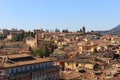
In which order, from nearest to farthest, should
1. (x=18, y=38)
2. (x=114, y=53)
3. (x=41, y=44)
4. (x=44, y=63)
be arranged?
(x=44, y=63)
(x=114, y=53)
(x=41, y=44)
(x=18, y=38)

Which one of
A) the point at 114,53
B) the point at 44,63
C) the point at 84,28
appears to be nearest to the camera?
the point at 44,63

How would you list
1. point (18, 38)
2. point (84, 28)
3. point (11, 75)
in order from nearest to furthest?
1. point (11, 75)
2. point (18, 38)
3. point (84, 28)

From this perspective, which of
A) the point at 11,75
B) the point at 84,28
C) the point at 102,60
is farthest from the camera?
the point at 84,28

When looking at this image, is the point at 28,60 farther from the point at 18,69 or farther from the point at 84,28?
the point at 84,28

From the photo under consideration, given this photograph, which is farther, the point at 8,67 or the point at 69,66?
the point at 69,66

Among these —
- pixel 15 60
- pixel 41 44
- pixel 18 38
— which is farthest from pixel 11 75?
pixel 18 38

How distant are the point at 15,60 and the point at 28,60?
2.26 m

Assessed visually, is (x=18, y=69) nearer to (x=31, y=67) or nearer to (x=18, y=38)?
(x=31, y=67)

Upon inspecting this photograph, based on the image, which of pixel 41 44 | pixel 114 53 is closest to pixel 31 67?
pixel 114 53

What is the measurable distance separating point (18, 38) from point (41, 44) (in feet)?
72.6

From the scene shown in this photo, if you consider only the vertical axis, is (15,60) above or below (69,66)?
above

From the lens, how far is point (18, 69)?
33750 mm

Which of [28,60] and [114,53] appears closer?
[28,60]

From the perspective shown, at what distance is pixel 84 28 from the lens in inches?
5876
